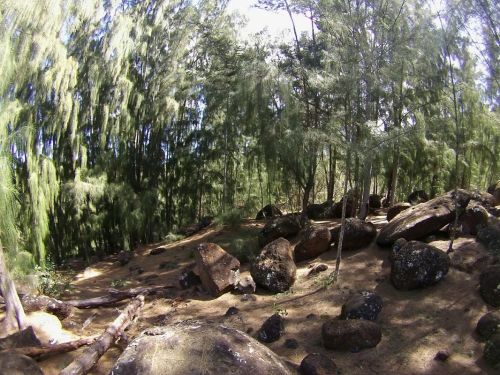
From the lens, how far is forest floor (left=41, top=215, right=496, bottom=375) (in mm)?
5598

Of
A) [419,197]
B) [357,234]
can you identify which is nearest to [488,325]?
[357,234]

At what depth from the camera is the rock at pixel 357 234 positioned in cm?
867

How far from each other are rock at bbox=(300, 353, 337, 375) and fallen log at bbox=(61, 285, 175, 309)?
4131 mm

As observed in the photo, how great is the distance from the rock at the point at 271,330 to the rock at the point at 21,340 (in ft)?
9.50

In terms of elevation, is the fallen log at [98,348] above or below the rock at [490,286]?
below

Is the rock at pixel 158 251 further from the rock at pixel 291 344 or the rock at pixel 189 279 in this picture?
the rock at pixel 291 344

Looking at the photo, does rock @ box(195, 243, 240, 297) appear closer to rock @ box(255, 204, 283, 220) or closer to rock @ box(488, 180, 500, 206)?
rock @ box(255, 204, 283, 220)

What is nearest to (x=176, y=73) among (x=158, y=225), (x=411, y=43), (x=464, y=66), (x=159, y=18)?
(x=159, y=18)

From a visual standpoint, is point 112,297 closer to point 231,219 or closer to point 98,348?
point 98,348

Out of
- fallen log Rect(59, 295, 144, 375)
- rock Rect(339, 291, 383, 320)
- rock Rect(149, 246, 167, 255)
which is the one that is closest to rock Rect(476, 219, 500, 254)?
rock Rect(339, 291, 383, 320)

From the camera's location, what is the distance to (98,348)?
18.5 ft

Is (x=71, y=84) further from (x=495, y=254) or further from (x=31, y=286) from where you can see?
(x=495, y=254)

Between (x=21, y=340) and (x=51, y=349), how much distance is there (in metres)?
0.44

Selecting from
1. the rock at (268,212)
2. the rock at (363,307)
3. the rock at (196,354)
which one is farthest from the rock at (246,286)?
the rock at (268,212)
